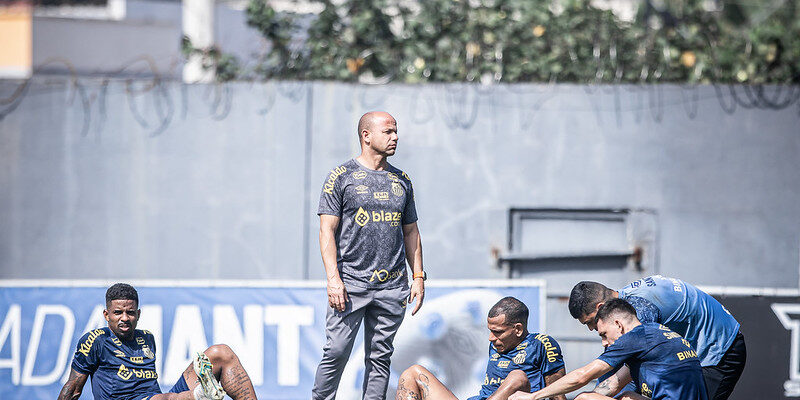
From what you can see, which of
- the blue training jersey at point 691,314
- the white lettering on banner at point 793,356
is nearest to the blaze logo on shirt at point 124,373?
the blue training jersey at point 691,314

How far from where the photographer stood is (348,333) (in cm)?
539

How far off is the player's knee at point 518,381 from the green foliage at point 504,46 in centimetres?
450

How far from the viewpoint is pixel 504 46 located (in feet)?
31.1

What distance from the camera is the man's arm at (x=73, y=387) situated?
5.32 metres

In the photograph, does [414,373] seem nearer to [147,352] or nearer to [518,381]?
[518,381]

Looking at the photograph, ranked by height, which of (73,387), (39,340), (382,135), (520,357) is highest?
(382,135)

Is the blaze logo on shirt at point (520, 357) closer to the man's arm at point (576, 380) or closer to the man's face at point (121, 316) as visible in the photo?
the man's arm at point (576, 380)

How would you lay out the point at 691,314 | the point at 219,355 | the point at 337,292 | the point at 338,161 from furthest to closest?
the point at 338,161
the point at 219,355
the point at 691,314
the point at 337,292

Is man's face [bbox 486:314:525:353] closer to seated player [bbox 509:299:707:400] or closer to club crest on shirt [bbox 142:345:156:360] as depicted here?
seated player [bbox 509:299:707:400]

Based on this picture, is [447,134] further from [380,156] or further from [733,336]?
[733,336]

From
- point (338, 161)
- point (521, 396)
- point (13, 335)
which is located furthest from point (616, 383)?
point (13, 335)

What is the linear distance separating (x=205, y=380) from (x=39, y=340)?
9.28ft

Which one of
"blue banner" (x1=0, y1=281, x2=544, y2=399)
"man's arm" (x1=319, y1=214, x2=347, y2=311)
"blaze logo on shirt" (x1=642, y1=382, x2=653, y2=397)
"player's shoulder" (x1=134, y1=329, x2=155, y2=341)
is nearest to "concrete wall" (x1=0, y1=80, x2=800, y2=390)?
"blue banner" (x1=0, y1=281, x2=544, y2=399)

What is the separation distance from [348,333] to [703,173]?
4.84 metres
